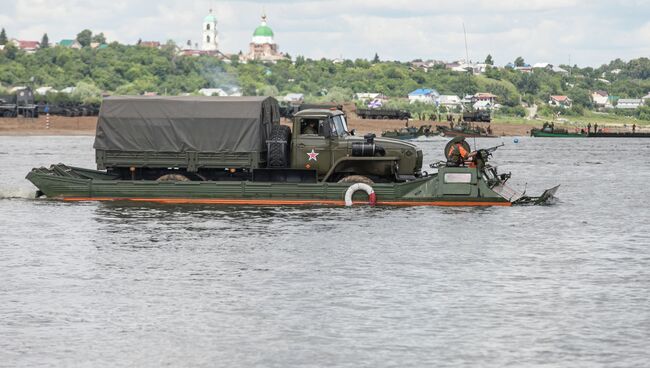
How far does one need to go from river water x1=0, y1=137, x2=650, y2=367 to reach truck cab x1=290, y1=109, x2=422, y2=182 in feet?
4.30

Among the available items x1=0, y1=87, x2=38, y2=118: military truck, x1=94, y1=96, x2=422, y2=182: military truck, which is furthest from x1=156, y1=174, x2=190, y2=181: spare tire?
x1=0, y1=87, x2=38, y2=118: military truck

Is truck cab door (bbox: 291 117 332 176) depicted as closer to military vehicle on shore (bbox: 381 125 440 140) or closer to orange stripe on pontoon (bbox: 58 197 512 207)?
orange stripe on pontoon (bbox: 58 197 512 207)

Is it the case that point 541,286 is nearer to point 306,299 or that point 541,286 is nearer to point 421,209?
point 306,299

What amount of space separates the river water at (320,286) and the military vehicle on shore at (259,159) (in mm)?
607

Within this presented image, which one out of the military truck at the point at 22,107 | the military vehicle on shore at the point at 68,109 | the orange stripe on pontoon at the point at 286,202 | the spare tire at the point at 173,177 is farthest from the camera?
the military vehicle on shore at the point at 68,109

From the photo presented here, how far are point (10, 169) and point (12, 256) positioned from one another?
35163 mm

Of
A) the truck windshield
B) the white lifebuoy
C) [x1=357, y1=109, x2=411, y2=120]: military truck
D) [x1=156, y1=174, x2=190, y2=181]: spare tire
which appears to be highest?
[x1=357, y1=109, x2=411, y2=120]: military truck

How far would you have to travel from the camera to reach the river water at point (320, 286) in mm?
16891

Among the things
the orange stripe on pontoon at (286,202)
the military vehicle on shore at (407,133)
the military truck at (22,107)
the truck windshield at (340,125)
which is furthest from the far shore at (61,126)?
the truck windshield at (340,125)

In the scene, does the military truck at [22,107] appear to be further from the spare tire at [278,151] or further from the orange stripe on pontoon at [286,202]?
the spare tire at [278,151]

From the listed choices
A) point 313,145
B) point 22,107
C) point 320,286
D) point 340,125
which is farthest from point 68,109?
point 320,286

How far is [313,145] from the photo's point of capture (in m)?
34.3

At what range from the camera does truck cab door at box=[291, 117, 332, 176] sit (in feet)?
113

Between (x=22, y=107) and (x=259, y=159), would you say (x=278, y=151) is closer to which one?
(x=259, y=159)
